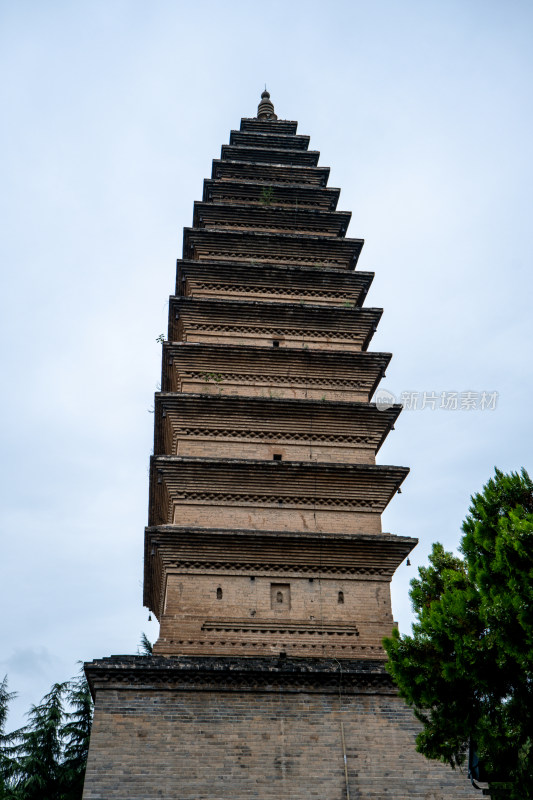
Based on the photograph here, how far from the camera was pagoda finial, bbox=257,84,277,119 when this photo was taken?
102 feet

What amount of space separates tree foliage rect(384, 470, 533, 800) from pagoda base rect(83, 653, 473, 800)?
7.05 feet

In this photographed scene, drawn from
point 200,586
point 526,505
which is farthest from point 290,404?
point 526,505

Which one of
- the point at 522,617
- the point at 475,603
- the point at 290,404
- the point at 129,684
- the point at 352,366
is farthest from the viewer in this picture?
the point at 352,366

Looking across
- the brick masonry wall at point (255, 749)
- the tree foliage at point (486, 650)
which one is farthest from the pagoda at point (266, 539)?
the tree foliage at point (486, 650)

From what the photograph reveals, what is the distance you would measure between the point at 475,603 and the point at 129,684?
257 inches

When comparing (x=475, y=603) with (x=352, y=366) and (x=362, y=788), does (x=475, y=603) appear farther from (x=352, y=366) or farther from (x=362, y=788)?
(x=352, y=366)

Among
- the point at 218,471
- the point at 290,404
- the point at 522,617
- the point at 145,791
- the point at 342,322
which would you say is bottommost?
the point at 145,791

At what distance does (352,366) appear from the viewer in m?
20.6

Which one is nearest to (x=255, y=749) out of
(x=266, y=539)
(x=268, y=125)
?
(x=266, y=539)

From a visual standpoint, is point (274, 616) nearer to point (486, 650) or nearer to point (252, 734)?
point (252, 734)

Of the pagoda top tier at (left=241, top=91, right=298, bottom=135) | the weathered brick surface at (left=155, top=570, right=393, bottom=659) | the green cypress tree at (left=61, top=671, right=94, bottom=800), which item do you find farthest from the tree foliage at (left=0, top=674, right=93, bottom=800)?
the pagoda top tier at (left=241, top=91, right=298, bottom=135)

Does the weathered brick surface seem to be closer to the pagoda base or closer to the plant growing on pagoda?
the pagoda base

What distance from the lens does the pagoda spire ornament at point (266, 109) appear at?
31.1m

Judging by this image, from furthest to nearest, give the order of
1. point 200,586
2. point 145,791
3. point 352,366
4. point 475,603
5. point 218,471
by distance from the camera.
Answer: point 352,366 → point 218,471 → point 200,586 → point 145,791 → point 475,603
